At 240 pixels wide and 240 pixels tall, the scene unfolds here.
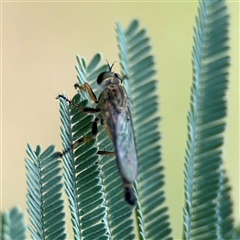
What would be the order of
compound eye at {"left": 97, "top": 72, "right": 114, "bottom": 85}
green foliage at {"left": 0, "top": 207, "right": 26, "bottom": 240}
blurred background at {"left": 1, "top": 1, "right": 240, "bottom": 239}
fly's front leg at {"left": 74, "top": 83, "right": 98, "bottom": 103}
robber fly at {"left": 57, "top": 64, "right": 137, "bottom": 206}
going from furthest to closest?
blurred background at {"left": 1, "top": 1, "right": 240, "bottom": 239}, compound eye at {"left": 97, "top": 72, "right": 114, "bottom": 85}, fly's front leg at {"left": 74, "top": 83, "right": 98, "bottom": 103}, robber fly at {"left": 57, "top": 64, "right": 137, "bottom": 206}, green foliage at {"left": 0, "top": 207, "right": 26, "bottom": 240}

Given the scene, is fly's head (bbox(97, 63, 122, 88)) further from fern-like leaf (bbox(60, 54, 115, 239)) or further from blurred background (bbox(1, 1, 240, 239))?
blurred background (bbox(1, 1, 240, 239))

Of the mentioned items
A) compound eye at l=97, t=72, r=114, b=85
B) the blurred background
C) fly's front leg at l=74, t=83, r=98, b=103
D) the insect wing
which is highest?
the blurred background

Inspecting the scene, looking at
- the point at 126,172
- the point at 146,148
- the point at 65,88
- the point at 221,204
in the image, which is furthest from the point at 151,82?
the point at 65,88

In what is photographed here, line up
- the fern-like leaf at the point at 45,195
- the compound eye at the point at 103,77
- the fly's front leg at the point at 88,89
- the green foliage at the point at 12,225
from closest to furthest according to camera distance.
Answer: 1. the green foliage at the point at 12,225
2. the fern-like leaf at the point at 45,195
3. the fly's front leg at the point at 88,89
4. the compound eye at the point at 103,77

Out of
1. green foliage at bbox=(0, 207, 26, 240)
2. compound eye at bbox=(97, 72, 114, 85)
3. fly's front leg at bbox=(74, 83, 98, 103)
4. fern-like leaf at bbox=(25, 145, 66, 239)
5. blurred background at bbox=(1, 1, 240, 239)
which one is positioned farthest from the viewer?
blurred background at bbox=(1, 1, 240, 239)

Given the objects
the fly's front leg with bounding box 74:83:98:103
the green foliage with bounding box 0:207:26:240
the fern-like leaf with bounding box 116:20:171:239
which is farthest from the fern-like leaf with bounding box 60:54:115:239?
the green foliage with bounding box 0:207:26:240

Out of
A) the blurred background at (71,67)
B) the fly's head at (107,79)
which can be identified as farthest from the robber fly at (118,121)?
the blurred background at (71,67)

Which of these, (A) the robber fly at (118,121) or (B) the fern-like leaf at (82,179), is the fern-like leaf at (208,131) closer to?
(A) the robber fly at (118,121)
